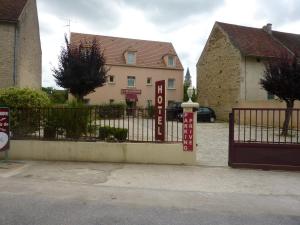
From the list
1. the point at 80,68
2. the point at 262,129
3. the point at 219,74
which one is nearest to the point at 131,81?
Answer: the point at 219,74

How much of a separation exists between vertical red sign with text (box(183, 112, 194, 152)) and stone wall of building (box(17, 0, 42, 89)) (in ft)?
44.5

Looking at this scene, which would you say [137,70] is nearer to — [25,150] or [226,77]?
[226,77]

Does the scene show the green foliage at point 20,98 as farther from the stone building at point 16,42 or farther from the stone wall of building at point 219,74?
the stone wall of building at point 219,74

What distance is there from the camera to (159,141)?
9.91 metres

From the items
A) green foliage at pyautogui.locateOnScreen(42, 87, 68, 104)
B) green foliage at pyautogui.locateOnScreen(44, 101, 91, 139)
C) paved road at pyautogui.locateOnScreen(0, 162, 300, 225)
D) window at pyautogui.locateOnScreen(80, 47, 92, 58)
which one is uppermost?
window at pyautogui.locateOnScreen(80, 47, 92, 58)

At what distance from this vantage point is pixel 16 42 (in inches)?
763

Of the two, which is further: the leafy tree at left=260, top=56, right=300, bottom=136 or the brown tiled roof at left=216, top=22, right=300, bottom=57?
the brown tiled roof at left=216, top=22, right=300, bottom=57

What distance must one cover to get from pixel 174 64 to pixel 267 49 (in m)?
12.5

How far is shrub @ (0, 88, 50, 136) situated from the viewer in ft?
33.7

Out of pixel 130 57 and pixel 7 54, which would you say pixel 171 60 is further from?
pixel 7 54

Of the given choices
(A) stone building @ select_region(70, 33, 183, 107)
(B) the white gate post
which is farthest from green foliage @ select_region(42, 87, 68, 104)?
(B) the white gate post

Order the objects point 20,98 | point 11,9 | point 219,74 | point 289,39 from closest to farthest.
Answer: point 20,98, point 11,9, point 219,74, point 289,39

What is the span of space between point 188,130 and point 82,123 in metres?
3.24

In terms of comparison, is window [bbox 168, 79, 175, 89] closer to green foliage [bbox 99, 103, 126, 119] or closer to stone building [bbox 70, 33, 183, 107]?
stone building [bbox 70, 33, 183, 107]
